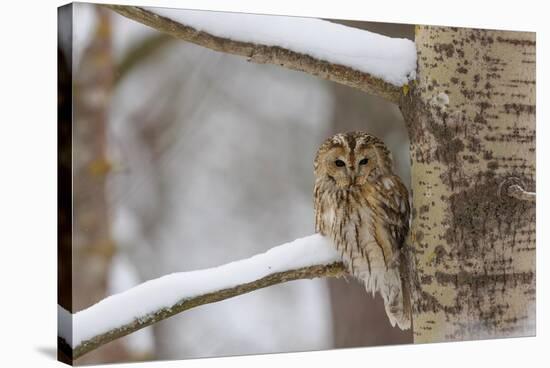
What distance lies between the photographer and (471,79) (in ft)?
14.0

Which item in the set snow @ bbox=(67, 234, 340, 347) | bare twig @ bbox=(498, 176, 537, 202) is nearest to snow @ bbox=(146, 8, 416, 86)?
bare twig @ bbox=(498, 176, 537, 202)

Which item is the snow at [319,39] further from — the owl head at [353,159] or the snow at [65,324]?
the snow at [65,324]

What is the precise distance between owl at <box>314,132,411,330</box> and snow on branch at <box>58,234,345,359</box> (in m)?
0.28

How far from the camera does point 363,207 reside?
13.5 feet

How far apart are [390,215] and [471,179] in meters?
0.42

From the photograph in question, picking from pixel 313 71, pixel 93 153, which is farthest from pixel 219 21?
pixel 93 153

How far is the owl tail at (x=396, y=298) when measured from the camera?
166 inches

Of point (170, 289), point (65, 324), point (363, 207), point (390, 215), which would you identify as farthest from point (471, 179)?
point (65, 324)

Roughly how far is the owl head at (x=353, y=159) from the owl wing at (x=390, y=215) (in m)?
0.07

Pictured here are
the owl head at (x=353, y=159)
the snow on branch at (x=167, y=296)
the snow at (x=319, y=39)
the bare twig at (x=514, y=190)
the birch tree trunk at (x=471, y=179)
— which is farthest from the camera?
the bare twig at (x=514, y=190)

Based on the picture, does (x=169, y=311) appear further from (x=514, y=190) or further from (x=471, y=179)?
(x=514, y=190)

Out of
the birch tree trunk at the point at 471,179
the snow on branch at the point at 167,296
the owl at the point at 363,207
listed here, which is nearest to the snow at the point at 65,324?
the snow on branch at the point at 167,296

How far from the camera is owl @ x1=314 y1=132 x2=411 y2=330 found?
13.4 feet

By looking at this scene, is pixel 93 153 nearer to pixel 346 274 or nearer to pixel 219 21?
pixel 219 21
